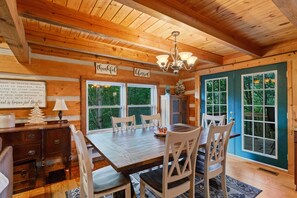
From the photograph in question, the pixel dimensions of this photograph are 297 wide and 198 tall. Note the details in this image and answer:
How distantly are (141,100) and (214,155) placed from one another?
2615 millimetres

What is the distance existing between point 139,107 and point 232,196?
8.88 ft

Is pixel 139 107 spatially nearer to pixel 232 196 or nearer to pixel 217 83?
pixel 217 83

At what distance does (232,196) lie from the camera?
2113mm

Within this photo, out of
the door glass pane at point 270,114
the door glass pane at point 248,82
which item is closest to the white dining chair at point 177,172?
the door glass pane at point 270,114

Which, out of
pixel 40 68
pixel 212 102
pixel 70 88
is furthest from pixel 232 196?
pixel 40 68

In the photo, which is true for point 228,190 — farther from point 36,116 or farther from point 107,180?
point 36,116

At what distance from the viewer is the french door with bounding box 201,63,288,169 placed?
2862mm

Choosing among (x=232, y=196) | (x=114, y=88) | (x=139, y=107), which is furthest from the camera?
(x=139, y=107)

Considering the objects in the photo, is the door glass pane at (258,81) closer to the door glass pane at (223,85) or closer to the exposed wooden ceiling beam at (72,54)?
the door glass pane at (223,85)

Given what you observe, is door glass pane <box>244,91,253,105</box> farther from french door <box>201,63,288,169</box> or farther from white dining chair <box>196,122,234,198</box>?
white dining chair <box>196,122,234,198</box>

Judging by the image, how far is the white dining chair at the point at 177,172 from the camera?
1.44m

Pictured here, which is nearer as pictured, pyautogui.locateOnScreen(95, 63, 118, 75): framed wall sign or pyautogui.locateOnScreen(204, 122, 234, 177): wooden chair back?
pyautogui.locateOnScreen(204, 122, 234, 177): wooden chair back

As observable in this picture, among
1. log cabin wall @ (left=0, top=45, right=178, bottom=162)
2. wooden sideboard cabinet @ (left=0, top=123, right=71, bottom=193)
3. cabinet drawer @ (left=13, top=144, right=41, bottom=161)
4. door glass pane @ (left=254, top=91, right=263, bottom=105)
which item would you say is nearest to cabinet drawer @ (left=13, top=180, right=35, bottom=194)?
wooden sideboard cabinet @ (left=0, top=123, right=71, bottom=193)

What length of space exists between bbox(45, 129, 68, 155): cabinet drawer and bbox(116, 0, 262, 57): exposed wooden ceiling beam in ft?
7.48
